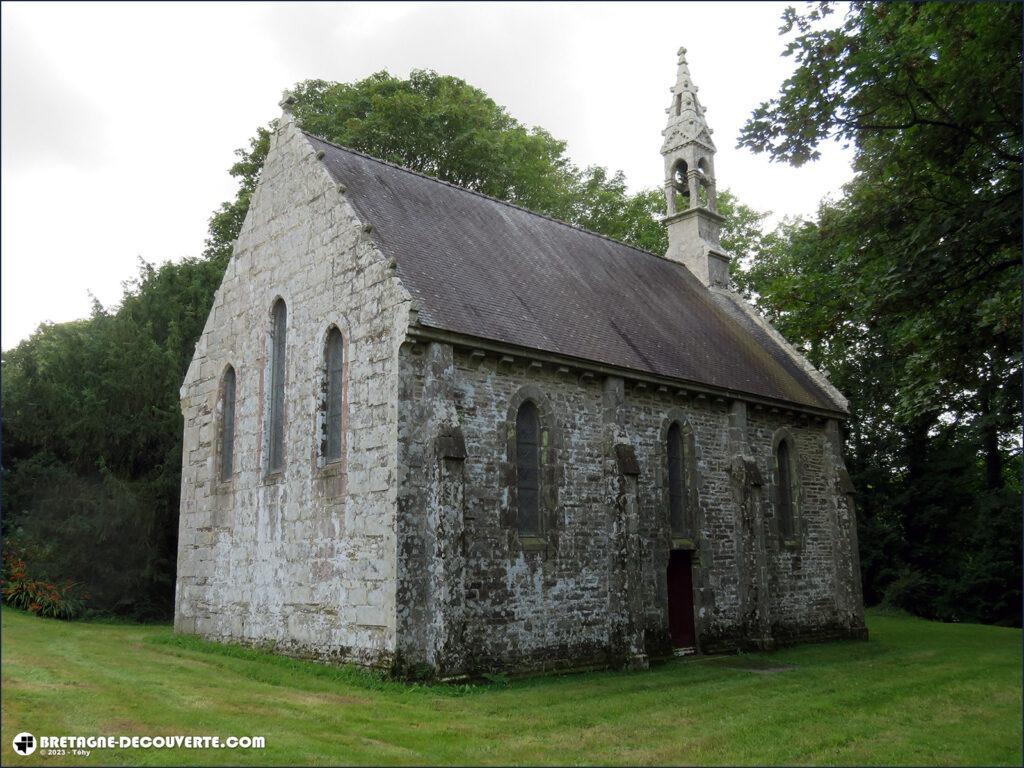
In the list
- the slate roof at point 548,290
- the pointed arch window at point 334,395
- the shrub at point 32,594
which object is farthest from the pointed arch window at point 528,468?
the shrub at point 32,594

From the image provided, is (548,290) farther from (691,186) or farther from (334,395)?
(691,186)

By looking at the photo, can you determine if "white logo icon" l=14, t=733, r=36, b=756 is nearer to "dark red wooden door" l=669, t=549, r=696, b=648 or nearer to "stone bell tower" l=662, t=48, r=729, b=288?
"dark red wooden door" l=669, t=549, r=696, b=648

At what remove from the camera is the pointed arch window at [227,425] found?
20062 millimetres

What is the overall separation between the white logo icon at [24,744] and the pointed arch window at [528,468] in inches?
364

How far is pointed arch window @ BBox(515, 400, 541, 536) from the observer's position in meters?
16.7

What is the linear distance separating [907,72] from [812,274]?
5.66 m

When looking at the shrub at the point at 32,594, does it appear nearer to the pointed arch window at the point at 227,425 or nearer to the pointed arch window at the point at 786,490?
the pointed arch window at the point at 227,425

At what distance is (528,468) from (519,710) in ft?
17.4

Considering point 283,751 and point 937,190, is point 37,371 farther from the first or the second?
point 937,190

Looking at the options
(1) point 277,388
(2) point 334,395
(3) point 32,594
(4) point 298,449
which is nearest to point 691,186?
(1) point 277,388

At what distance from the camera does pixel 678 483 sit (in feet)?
65.8

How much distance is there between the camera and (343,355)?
16.8 m

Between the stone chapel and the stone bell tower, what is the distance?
5.54m

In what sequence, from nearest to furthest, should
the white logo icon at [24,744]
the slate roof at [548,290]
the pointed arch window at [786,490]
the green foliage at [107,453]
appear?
the white logo icon at [24,744] → the slate roof at [548,290] → the pointed arch window at [786,490] → the green foliage at [107,453]
